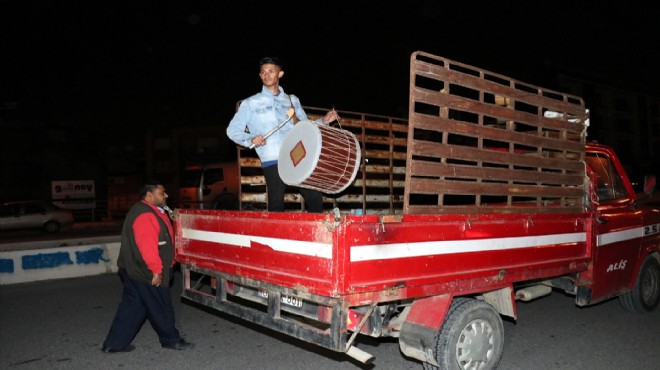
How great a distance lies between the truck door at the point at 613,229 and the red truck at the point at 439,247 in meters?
0.03

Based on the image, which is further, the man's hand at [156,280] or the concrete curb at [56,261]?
the concrete curb at [56,261]

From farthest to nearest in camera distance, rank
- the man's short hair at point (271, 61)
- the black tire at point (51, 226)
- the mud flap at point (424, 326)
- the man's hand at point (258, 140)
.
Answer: the black tire at point (51, 226), the man's short hair at point (271, 61), the man's hand at point (258, 140), the mud flap at point (424, 326)

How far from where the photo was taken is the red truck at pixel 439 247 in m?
2.99

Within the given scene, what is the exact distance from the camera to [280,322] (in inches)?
131

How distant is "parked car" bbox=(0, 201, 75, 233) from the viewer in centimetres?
1855

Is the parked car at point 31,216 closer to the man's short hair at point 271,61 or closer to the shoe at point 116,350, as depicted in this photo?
the shoe at point 116,350

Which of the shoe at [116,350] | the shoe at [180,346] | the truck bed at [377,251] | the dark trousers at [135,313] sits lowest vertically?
the shoe at [116,350]

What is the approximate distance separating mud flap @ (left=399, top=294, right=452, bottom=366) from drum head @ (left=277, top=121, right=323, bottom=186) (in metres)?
1.28

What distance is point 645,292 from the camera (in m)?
5.82

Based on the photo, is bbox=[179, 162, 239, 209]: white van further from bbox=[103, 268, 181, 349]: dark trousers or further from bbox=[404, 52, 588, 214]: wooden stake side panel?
bbox=[404, 52, 588, 214]: wooden stake side panel

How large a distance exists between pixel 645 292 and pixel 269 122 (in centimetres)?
501

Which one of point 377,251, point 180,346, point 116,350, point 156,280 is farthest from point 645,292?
point 116,350

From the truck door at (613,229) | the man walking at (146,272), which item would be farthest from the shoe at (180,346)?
the truck door at (613,229)

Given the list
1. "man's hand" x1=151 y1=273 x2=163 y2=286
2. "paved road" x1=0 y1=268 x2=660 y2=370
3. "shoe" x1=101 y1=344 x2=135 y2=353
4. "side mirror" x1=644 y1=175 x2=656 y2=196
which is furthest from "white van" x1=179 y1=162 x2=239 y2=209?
"side mirror" x1=644 y1=175 x2=656 y2=196
